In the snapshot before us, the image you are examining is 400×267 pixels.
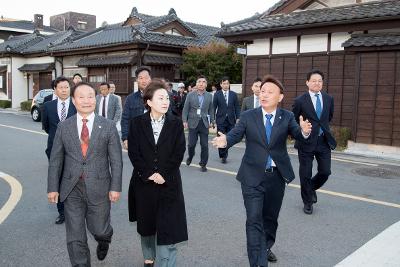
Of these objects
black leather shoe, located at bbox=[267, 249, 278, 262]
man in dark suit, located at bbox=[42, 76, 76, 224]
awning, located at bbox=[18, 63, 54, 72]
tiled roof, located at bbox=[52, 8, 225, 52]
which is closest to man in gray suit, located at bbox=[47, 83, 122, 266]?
black leather shoe, located at bbox=[267, 249, 278, 262]

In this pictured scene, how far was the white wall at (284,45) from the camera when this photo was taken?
1434 centimetres

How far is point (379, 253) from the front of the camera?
438 centimetres

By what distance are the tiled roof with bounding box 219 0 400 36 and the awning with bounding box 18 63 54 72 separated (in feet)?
53.0

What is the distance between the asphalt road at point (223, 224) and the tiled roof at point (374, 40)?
4058 mm

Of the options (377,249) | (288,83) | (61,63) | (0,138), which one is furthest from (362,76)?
(61,63)

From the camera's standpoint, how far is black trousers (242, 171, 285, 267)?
12.6ft

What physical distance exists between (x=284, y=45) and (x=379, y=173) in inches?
Result: 272

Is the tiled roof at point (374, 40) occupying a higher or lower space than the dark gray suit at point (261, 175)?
higher

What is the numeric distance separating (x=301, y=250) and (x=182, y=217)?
1.61 m

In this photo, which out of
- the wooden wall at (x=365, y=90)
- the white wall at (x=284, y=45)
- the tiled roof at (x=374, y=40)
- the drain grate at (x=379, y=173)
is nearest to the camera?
the drain grate at (x=379, y=173)

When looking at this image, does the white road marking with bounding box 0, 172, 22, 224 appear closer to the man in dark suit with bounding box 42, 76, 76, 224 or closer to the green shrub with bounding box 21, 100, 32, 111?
the man in dark suit with bounding box 42, 76, 76, 224

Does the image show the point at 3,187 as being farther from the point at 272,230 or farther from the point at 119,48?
the point at 119,48

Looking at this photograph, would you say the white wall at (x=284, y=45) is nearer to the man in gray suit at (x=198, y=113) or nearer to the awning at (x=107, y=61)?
the man in gray suit at (x=198, y=113)

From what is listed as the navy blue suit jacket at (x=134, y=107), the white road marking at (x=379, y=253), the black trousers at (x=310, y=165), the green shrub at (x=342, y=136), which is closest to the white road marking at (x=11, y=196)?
the navy blue suit jacket at (x=134, y=107)
